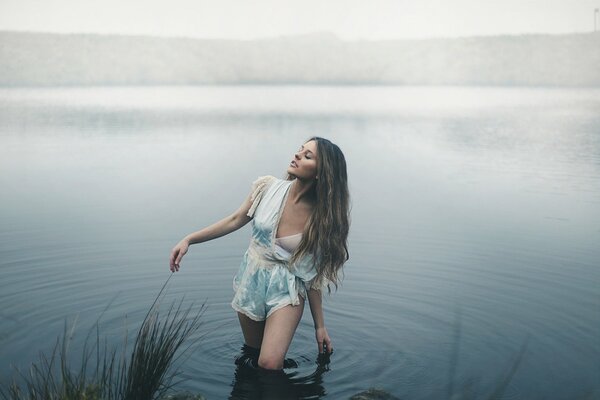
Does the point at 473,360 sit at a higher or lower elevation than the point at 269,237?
lower

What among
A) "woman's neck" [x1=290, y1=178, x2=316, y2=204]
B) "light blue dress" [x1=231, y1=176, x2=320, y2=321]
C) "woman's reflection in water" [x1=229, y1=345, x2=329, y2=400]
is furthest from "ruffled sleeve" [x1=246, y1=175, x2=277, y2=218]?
"woman's reflection in water" [x1=229, y1=345, x2=329, y2=400]

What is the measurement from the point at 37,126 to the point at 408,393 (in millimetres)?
22732

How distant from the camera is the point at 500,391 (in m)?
4.30

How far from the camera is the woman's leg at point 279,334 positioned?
412 centimetres

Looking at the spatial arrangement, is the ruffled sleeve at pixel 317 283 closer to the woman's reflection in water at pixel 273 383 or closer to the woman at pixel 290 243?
the woman at pixel 290 243

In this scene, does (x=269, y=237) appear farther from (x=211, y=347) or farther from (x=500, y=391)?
(x=500, y=391)

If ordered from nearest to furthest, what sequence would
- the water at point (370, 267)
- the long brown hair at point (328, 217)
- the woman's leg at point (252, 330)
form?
the long brown hair at point (328, 217), the woman's leg at point (252, 330), the water at point (370, 267)

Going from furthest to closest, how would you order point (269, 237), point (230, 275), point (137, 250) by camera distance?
point (137, 250) < point (230, 275) < point (269, 237)

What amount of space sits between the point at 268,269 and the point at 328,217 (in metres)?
0.41

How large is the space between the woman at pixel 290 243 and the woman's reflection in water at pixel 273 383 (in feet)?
0.36

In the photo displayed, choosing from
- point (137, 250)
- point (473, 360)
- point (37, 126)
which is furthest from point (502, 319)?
point (37, 126)

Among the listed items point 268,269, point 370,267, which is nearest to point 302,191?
point 268,269

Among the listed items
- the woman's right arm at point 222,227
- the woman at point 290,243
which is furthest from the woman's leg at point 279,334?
the woman's right arm at point 222,227

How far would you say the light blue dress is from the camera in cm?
415
